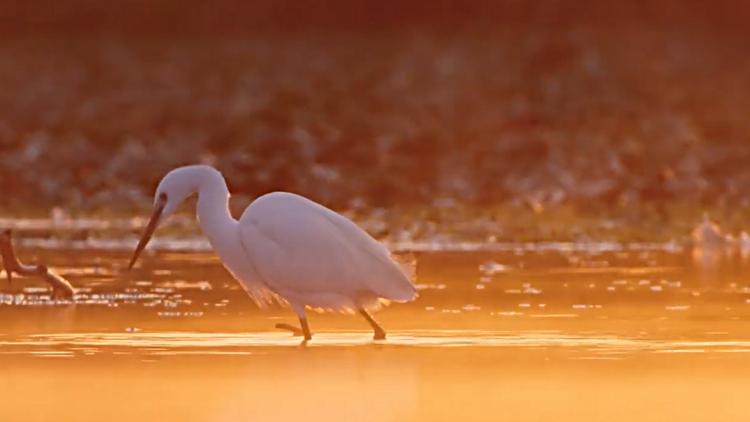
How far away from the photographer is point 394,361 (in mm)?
10047

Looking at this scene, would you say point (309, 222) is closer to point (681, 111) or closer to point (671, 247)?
point (671, 247)

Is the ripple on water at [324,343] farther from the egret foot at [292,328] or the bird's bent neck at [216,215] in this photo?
the bird's bent neck at [216,215]

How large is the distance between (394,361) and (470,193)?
1523 cm

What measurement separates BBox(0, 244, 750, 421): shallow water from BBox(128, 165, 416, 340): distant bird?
218 millimetres

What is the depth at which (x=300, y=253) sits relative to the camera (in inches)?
443

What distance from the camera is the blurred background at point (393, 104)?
25.4m

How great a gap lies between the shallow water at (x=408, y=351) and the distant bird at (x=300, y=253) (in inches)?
8.6

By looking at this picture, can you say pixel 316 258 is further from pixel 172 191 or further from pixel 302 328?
pixel 172 191

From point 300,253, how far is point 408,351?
1.06m

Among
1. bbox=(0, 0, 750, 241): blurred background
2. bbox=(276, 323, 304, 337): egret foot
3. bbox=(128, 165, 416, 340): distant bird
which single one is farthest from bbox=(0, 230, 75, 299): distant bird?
bbox=(0, 0, 750, 241): blurred background

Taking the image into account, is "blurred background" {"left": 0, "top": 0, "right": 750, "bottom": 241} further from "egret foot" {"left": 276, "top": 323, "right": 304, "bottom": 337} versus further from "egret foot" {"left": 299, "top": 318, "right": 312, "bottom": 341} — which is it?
"egret foot" {"left": 299, "top": 318, "right": 312, "bottom": 341}

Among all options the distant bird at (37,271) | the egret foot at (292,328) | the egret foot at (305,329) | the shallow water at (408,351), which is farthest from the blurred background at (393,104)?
the egret foot at (305,329)

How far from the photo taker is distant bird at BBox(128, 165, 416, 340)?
11211 millimetres

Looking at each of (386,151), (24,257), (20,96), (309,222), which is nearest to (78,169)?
(386,151)
